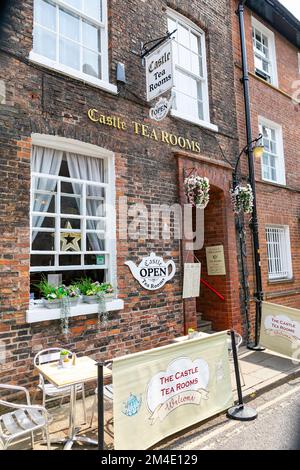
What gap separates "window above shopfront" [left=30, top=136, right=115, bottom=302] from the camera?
16.4 feet

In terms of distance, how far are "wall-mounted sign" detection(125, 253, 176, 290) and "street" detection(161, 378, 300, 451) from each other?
7.77 feet

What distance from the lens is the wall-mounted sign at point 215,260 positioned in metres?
7.51

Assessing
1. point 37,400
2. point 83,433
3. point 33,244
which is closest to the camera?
point 83,433

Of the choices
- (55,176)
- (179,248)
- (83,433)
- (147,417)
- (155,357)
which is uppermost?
(55,176)

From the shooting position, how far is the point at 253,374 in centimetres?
563

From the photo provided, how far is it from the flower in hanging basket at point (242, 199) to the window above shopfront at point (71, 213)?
3074mm

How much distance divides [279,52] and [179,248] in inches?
304

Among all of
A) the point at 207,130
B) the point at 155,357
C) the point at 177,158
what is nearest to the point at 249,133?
the point at 207,130

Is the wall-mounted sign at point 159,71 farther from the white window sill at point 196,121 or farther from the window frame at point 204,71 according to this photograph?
the window frame at point 204,71

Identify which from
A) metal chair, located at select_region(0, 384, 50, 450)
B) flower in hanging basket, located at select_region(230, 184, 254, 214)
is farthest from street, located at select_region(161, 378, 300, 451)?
flower in hanging basket, located at select_region(230, 184, 254, 214)

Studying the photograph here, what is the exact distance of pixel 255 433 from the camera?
Answer: 12.3 feet

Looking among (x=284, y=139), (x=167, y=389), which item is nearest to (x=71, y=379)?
(x=167, y=389)

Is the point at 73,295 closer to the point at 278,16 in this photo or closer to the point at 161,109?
the point at 161,109
